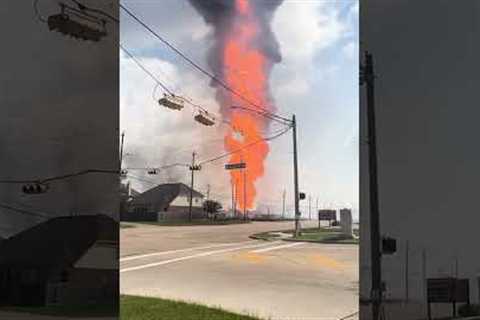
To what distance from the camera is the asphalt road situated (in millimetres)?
1933

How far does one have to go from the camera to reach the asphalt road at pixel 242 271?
193cm

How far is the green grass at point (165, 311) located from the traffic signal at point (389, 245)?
52cm

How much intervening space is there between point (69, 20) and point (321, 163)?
2.95 feet

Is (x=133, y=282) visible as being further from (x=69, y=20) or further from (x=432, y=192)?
(x=432, y=192)

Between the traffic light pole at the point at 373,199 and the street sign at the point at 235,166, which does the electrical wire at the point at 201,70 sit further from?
the traffic light pole at the point at 373,199

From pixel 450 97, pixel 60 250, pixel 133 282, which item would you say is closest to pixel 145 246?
pixel 133 282

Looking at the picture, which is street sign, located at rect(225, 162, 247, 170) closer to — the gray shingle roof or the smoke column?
the smoke column

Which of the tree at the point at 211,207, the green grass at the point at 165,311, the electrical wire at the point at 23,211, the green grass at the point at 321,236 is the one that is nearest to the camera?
the electrical wire at the point at 23,211

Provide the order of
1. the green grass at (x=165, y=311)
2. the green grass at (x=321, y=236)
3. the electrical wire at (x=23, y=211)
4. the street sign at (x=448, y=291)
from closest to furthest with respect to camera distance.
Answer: the electrical wire at (x=23, y=211)
the green grass at (x=165, y=311)
the green grass at (x=321, y=236)
the street sign at (x=448, y=291)

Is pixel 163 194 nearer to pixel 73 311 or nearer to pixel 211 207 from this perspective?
pixel 211 207

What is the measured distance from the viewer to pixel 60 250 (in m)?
1.83

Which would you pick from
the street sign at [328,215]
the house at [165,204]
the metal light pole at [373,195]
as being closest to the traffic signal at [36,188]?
the house at [165,204]

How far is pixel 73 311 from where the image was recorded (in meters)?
1.83

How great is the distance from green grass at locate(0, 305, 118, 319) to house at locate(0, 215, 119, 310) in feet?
0.04
